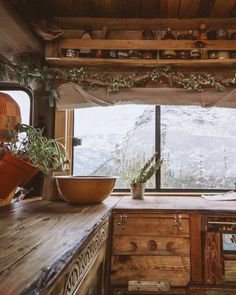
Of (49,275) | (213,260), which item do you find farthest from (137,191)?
(49,275)

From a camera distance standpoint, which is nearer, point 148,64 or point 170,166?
point 148,64

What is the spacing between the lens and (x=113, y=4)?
2783 mm

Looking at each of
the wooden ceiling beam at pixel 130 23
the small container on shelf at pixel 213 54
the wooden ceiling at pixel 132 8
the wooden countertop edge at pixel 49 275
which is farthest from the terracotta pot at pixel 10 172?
the small container on shelf at pixel 213 54

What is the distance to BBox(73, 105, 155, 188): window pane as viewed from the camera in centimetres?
305

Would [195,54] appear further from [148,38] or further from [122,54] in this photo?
[122,54]

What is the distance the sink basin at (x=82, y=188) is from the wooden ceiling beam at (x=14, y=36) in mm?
1143

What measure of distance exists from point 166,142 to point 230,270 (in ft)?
4.43

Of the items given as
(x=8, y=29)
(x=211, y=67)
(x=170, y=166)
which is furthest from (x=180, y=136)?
(x=8, y=29)

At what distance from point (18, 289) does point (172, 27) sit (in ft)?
9.32

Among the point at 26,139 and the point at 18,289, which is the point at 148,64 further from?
the point at 18,289

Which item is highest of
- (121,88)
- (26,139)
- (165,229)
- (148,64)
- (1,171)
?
(148,64)

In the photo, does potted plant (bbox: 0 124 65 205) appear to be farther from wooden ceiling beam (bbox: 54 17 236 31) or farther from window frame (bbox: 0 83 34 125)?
wooden ceiling beam (bbox: 54 17 236 31)

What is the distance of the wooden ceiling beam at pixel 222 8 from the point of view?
107 inches

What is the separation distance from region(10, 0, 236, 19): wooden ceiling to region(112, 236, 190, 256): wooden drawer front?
1.96 m
